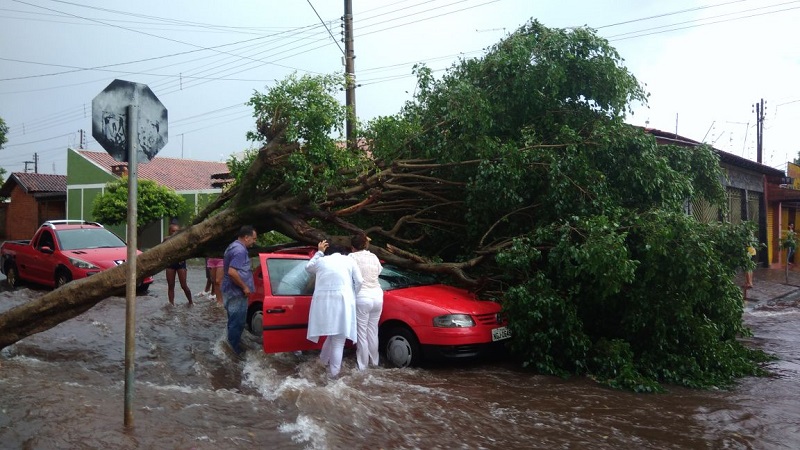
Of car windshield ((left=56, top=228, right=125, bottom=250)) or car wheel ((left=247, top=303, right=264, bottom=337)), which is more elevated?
car windshield ((left=56, top=228, right=125, bottom=250))

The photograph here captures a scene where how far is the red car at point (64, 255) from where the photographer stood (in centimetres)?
1352

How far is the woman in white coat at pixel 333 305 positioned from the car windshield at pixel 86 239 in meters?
9.09

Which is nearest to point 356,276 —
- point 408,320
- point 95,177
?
point 408,320

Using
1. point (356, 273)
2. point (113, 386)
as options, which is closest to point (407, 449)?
point (356, 273)

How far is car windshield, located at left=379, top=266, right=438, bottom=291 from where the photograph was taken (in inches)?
333

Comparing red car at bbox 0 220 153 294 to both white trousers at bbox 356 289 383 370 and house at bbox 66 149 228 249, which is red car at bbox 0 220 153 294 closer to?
white trousers at bbox 356 289 383 370

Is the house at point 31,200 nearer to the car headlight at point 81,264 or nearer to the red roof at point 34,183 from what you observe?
the red roof at point 34,183

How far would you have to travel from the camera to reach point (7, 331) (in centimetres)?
791

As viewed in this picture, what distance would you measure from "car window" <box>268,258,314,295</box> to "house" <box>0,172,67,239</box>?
39142 mm

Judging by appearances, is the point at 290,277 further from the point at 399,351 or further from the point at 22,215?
the point at 22,215

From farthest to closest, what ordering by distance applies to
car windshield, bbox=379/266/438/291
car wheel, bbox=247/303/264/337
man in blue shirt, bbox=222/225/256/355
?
car wheel, bbox=247/303/264/337
car windshield, bbox=379/266/438/291
man in blue shirt, bbox=222/225/256/355

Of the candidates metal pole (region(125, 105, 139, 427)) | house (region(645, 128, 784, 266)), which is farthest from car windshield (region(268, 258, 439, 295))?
house (region(645, 128, 784, 266))

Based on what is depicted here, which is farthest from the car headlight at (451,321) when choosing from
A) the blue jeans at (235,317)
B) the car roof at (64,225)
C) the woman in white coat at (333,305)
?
the car roof at (64,225)

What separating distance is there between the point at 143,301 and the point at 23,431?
8109 mm
